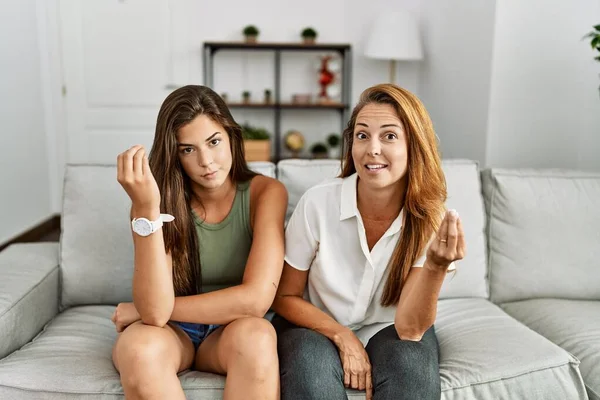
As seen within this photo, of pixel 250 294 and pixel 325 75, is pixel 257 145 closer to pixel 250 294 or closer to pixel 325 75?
pixel 325 75

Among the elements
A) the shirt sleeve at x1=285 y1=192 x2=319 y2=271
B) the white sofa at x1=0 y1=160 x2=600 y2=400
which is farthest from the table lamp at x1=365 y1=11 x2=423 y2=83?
the shirt sleeve at x1=285 y1=192 x2=319 y2=271

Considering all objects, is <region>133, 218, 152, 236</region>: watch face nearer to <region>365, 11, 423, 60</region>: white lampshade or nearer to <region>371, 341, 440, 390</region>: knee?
<region>371, 341, 440, 390</region>: knee

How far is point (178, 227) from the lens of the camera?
5.15 feet

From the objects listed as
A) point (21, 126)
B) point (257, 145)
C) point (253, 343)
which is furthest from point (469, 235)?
point (21, 126)

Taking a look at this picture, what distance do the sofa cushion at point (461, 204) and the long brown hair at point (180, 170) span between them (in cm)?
36

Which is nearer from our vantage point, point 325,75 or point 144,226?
point 144,226

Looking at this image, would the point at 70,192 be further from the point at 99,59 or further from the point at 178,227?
the point at 99,59

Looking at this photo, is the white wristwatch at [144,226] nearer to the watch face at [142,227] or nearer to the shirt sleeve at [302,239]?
the watch face at [142,227]

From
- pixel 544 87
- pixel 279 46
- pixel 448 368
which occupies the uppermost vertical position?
pixel 279 46

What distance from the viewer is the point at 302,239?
1.57 metres

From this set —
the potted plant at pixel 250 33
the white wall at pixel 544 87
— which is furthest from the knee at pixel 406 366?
the potted plant at pixel 250 33

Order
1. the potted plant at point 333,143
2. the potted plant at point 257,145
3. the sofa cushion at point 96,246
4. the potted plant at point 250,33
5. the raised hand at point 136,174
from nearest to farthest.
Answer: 1. the raised hand at point 136,174
2. the sofa cushion at point 96,246
3. the potted plant at point 257,145
4. the potted plant at point 250,33
5. the potted plant at point 333,143

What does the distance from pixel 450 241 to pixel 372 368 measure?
1.33 ft

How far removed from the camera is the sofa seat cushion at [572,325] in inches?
62.4
